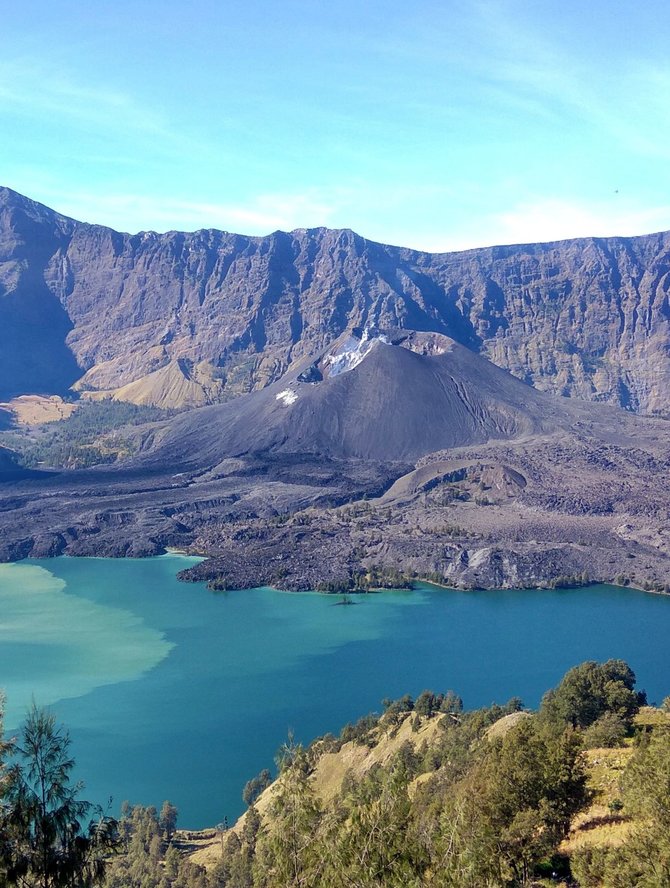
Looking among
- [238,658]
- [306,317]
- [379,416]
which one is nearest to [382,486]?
[379,416]

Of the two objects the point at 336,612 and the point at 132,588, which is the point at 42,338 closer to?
the point at 132,588

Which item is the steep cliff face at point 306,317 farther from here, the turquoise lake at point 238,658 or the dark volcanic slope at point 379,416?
the turquoise lake at point 238,658

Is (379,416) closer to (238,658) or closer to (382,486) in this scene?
(382,486)

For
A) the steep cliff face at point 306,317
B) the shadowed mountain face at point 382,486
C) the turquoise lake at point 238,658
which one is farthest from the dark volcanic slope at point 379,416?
the turquoise lake at point 238,658

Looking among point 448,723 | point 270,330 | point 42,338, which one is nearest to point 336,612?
point 448,723

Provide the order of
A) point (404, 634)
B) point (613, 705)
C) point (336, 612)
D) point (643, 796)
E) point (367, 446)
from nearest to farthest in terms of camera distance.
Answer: point (643, 796) < point (613, 705) < point (404, 634) < point (336, 612) < point (367, 446)

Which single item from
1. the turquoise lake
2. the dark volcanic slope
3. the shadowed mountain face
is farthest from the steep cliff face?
the turquoise lake
